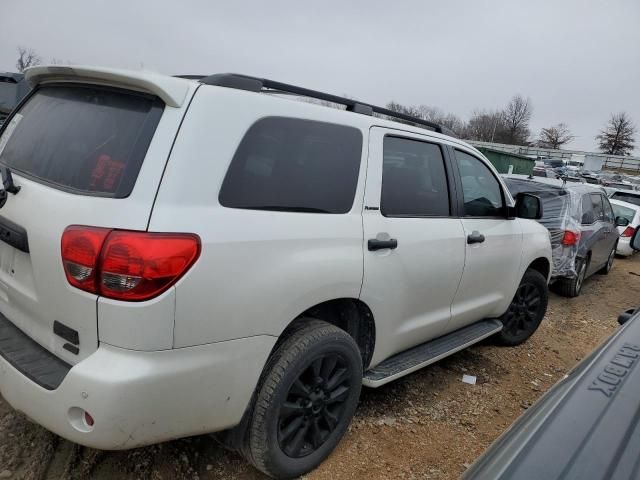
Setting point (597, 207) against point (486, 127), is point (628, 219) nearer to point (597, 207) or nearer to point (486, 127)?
point (597, 207)

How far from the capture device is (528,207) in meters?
3.82

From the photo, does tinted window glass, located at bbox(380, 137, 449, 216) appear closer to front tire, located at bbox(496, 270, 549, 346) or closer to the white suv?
the white suv

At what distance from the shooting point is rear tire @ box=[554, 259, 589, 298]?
6672mm

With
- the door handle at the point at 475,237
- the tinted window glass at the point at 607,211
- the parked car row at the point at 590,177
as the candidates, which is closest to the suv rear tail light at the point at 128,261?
the door handle at the point at 475,237

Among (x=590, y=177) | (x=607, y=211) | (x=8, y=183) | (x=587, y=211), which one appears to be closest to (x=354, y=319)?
(x=8, y=183)

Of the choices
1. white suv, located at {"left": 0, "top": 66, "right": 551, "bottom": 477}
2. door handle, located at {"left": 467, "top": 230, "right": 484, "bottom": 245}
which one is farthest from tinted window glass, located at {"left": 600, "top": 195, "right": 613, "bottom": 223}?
white suv, located at {"left": 0, "top": 66, "right": 551, "bottom": 477}

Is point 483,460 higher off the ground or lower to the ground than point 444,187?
lower

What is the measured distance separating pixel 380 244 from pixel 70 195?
1.46 m

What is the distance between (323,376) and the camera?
237 cm

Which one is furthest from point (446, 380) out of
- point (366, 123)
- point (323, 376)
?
point (366, 123)

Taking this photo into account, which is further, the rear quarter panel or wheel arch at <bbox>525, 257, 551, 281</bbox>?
wheel arch at <bbox>525, 257, 551, 281</bbox>

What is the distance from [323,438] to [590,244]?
594 centimetres

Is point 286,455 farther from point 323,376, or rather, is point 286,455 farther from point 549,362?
point 549,362

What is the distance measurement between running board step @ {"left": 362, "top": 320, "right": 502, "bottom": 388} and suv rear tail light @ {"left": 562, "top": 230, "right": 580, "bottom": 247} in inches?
117
